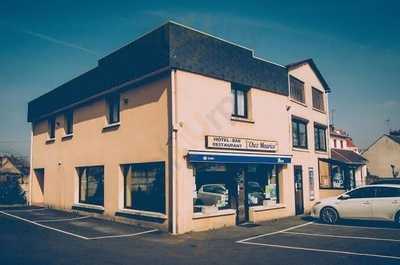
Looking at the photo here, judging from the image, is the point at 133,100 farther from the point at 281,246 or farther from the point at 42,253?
the point at 281,246

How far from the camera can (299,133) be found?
784 inches

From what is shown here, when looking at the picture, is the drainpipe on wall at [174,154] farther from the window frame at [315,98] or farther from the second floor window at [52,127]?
the second floor window at [52,127]

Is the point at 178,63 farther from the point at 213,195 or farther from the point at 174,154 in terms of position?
the point at 213,195

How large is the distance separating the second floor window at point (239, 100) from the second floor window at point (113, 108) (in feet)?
17.6

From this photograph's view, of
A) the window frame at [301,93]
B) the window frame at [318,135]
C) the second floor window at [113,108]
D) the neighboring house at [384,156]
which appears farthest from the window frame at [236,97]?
the neighboring house at [384,156]

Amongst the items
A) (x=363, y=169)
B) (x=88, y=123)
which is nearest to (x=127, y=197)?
(x=88, y=123)

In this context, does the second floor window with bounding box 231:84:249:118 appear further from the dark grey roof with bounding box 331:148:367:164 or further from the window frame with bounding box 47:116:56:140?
the window frame with bounding box 47:116:56:140

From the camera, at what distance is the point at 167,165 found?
42.7 ft

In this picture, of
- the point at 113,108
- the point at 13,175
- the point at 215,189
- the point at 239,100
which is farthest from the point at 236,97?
the point at 13,175

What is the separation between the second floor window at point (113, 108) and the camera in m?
16.6

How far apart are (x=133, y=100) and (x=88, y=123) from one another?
4.42 m

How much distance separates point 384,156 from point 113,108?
38.2 metres

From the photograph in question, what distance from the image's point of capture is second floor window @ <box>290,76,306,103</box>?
1962cm

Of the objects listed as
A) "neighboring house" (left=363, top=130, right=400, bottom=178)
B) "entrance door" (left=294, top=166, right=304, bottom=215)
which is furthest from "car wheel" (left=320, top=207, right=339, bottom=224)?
"neighboring house" (left=363, top=130, right=400, bottom=178)
